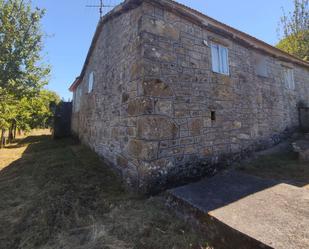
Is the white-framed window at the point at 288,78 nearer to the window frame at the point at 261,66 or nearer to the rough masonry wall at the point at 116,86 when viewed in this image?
the window frame at the point at 261,66

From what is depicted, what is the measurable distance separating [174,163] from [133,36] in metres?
3.09

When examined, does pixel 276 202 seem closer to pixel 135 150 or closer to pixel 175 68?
pixel 135 150

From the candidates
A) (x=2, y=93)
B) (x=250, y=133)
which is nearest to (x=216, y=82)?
(x=250, y=133)

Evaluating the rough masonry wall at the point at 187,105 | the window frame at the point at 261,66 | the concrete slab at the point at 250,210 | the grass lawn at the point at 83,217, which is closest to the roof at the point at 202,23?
the rough masonry wall at the point at 187,105

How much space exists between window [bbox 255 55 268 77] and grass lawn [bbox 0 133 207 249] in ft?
18.6

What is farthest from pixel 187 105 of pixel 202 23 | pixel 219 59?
pixel 202 23

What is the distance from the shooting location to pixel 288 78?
7883 mm

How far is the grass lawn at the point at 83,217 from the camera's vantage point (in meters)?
2.58

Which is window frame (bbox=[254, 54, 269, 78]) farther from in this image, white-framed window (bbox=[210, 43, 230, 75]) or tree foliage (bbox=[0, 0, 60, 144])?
tree foliage (bbox=[0, 0, 60, 144])

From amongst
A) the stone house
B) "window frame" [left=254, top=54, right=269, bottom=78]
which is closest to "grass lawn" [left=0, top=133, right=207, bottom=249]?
the stone house

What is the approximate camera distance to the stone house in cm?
386

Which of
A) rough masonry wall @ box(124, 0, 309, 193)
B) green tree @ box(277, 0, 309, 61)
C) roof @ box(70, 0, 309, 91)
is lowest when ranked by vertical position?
rough masonry wall @ box(124, 0, 309, 193)

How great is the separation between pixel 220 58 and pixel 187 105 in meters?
2.14

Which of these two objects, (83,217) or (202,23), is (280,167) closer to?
(202,23)
